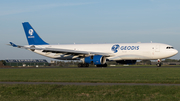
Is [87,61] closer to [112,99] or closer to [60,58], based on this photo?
[60,58]

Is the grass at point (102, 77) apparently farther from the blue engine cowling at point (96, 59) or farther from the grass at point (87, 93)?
the blue engine cowling at point (96, 59)

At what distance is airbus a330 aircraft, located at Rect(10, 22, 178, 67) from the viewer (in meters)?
44.4

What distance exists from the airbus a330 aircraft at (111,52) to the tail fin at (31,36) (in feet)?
13.9

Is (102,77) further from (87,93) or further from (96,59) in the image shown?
(96,59)

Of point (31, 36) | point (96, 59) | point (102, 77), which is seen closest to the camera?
point (102, 77)

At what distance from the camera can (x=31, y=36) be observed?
184ft

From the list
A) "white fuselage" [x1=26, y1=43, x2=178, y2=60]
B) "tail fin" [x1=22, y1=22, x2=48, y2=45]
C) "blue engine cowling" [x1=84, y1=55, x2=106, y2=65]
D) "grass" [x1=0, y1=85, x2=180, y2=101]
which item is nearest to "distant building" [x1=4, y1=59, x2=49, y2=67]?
"tail fin" [x1=22, y1=22, x2=48, y2=45]

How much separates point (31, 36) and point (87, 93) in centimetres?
4428

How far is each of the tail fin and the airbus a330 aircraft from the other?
4.22 m

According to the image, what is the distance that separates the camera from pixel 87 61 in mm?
46000

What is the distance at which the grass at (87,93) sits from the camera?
1230 centimetres

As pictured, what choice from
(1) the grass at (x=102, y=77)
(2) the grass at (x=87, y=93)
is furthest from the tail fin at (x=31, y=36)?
(2) the grass at (x=87, y=93)

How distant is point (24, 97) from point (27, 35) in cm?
4484

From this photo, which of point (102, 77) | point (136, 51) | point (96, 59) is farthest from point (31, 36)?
point (102, 77)
